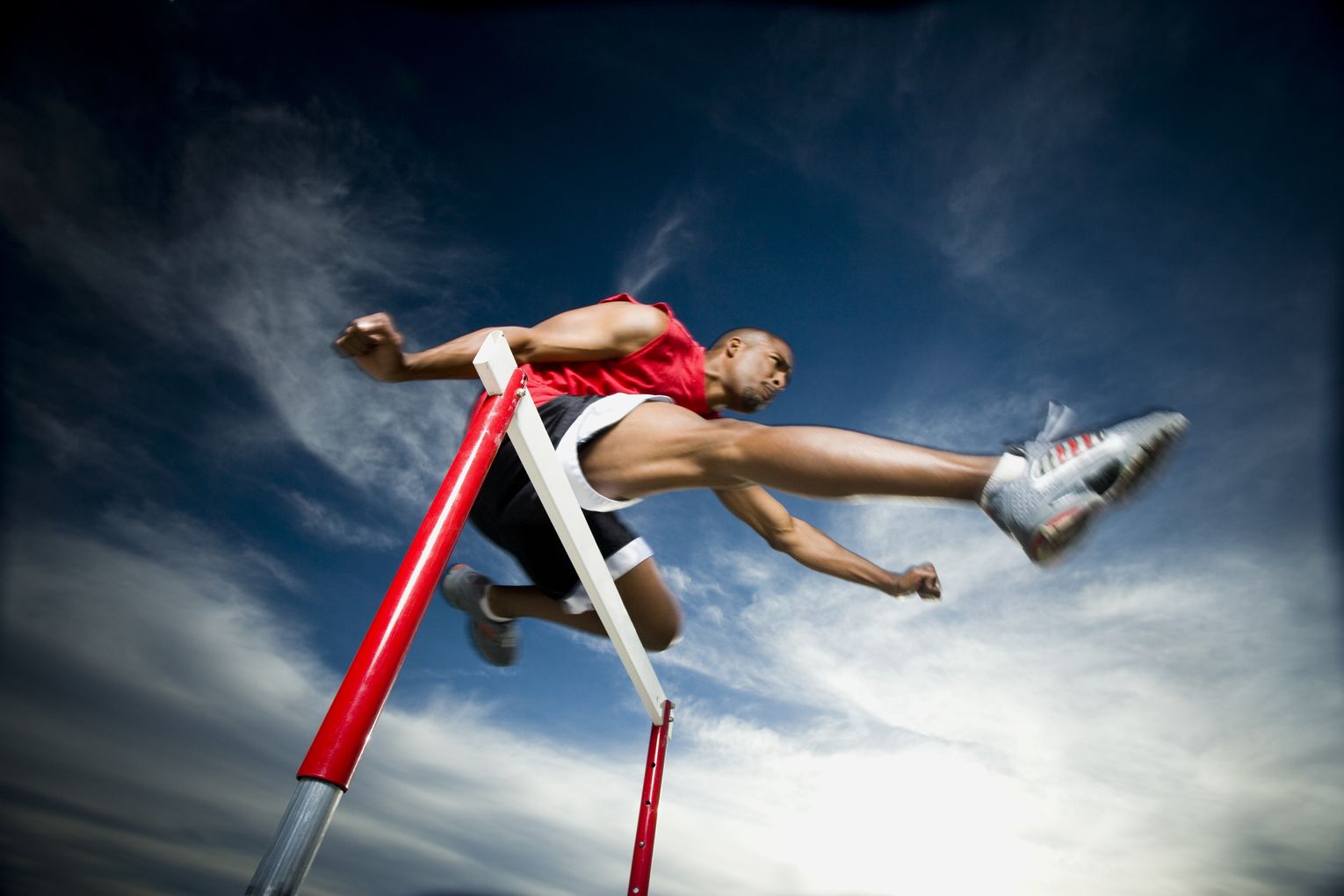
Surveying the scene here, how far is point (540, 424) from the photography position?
1767mm

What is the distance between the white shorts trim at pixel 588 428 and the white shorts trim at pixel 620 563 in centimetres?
52

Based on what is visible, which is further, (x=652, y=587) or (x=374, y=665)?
(x=652, y=587)

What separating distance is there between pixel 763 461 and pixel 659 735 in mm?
1819

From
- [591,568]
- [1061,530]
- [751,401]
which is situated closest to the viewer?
[1061,530]

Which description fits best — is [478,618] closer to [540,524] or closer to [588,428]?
[540,524]

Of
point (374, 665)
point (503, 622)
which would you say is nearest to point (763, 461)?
point (374, 665)

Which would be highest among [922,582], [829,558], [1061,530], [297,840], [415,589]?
[829,558]

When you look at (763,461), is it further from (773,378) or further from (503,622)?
(503,622)

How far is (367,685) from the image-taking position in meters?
1.23

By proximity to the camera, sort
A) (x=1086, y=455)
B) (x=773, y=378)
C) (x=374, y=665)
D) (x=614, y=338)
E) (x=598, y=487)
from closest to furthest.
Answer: (x=374, y=665) < (x=1086, y=455) < (x=598, y=487) < (x=614, y=338) < (x=773, y=378)

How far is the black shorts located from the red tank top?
137mm

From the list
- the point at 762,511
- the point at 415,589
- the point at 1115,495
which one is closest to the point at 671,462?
the point at 415,589

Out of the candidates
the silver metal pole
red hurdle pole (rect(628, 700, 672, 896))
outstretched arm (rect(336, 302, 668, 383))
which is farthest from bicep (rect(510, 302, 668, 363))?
red hurdle pole (rect(628, 700, 672, 896))

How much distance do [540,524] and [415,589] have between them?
0.96 metres
